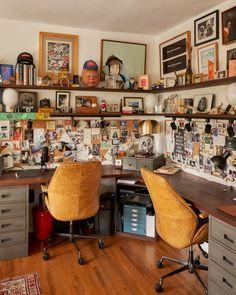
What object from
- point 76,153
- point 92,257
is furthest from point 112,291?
point 76,153

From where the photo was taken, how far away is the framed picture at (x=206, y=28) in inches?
108

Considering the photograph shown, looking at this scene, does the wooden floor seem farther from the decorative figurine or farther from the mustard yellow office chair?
the decorative figurine

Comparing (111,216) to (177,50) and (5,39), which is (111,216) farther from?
(5,39)

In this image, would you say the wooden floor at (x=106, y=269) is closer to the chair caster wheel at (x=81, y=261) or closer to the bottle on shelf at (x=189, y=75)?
the chair caster wheel at (x=81, y=261)

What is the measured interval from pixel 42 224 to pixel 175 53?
8.05ft

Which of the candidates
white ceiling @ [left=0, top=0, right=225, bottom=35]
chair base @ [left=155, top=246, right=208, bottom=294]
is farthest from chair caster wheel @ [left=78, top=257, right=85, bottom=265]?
→ white ceiling @ [left=0, top=0, right=225, bottom=35]

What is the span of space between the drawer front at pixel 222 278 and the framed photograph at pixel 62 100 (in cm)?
229

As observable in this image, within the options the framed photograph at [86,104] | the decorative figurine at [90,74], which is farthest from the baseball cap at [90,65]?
the framed photograph at [86,104]

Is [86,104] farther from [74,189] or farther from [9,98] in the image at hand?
[74,189]

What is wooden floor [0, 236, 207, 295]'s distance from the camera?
91.9 inches

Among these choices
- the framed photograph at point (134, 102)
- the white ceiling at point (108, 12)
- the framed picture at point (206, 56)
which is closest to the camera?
the white ceiling at point (108, 12)

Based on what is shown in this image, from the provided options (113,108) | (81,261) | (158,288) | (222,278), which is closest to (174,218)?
(222,278)

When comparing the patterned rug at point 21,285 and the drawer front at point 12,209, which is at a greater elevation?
the drawer front at point 12,209

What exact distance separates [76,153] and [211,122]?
1610 millimetres
